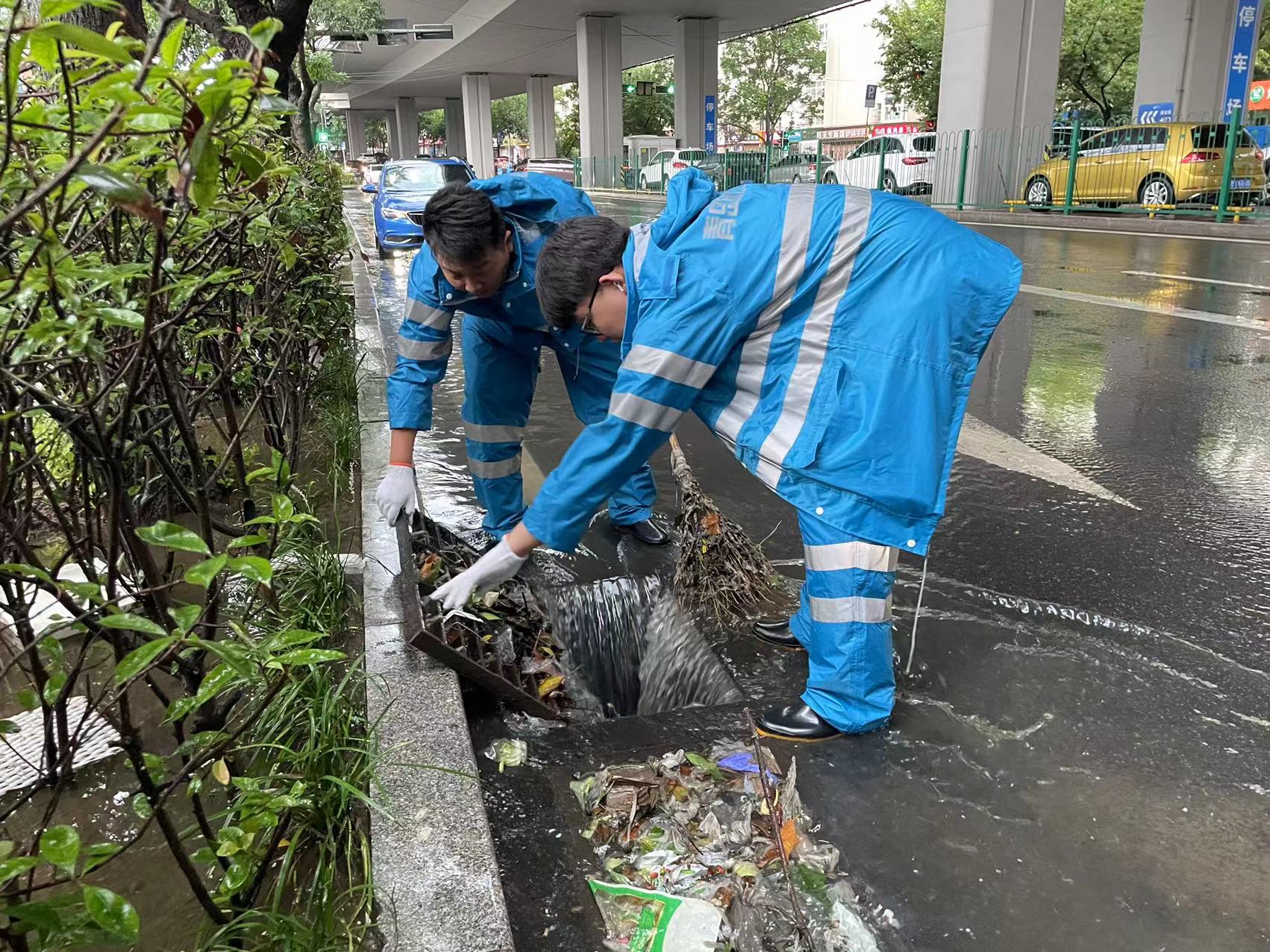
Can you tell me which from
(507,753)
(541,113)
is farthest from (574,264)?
(541,113)

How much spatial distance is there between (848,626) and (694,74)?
3485cm

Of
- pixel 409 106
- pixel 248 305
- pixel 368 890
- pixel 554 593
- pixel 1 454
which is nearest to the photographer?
pixel 1 454

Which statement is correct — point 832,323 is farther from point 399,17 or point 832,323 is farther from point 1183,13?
point 399,17

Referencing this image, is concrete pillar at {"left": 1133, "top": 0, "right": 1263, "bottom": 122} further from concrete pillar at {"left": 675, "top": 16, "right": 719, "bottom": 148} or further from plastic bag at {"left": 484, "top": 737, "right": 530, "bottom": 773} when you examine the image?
plastic bag at {"left": 484, "top": 737, "right": 530, "bottom": 773}

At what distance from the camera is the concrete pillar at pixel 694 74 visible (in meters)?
33.7

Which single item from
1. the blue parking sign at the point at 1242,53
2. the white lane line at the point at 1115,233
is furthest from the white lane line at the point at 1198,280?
the blue parking sign at the point at 1242,53

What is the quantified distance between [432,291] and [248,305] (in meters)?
1.09

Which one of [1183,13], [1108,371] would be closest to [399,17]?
[1183,13]

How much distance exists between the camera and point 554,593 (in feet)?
11.3

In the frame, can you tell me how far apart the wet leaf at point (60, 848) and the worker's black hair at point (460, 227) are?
2.00m

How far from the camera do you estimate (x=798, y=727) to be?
2.50 meters

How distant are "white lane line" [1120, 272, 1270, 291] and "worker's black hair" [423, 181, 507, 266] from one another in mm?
8207

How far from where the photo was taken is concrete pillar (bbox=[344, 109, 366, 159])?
81.4 m

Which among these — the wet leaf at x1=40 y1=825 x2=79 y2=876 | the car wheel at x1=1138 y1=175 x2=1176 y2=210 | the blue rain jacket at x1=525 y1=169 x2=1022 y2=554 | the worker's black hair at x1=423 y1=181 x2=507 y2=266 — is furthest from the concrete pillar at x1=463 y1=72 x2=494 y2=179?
the wet leaf at x1=40 y1=825 x2=79 y2=876
